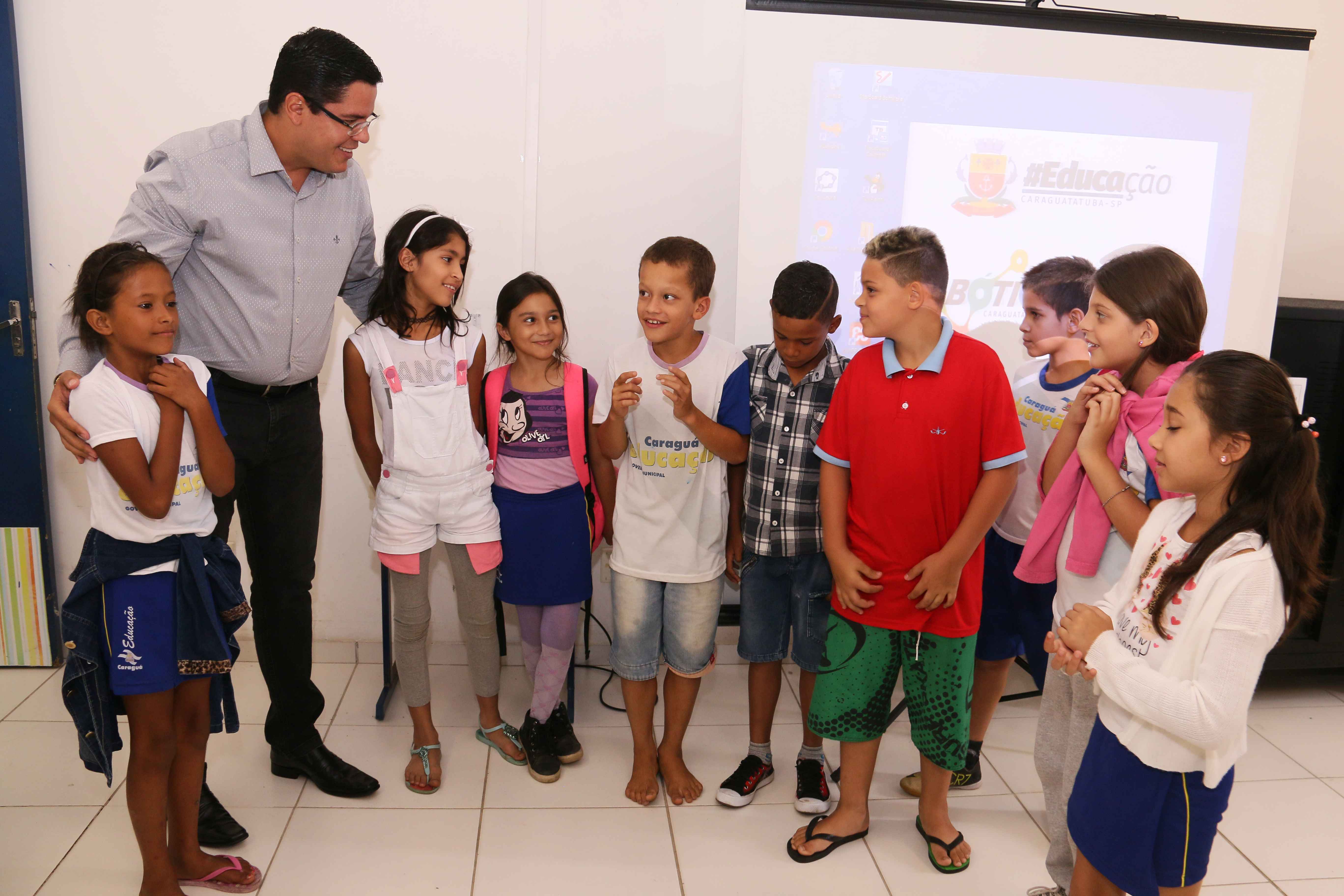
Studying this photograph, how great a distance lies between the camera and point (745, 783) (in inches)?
89.6

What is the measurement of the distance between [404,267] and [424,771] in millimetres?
1287

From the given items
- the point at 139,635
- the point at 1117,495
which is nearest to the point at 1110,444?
the point at 1117,495

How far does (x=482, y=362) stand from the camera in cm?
232

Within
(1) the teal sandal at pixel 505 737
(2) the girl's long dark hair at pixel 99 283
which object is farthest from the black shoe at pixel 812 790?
(2) the girl's long dark hair at pixel 99 283

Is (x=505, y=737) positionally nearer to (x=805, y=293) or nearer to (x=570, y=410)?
(x=570, y=410)

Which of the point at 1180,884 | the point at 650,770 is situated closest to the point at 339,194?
the point at 650,770

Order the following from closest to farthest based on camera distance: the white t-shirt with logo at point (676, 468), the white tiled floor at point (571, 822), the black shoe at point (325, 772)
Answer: the white tiled floor at point (571, 822), the white t-shirt with logo at point (676, 468), the black shoe at point (325, 772)

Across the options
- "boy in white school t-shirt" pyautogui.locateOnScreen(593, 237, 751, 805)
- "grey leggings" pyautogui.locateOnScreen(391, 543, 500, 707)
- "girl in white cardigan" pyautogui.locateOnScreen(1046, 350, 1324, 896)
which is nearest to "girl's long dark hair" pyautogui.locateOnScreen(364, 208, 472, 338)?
"boy in white school t-shirt" pyautogui.locateOnScreen(593, 237, 751, 805)

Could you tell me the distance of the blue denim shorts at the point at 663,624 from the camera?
2199 mm

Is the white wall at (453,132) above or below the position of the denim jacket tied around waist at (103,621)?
above

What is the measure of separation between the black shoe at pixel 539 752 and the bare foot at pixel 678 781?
29 cm

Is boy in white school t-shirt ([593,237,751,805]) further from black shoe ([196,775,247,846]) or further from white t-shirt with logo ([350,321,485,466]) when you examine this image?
black shoe ([196,775,247,846])

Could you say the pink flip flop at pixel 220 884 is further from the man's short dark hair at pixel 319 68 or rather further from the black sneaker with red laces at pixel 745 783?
the man's short dark hair at pixel 319 68

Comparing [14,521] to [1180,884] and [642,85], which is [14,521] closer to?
[642,85]
